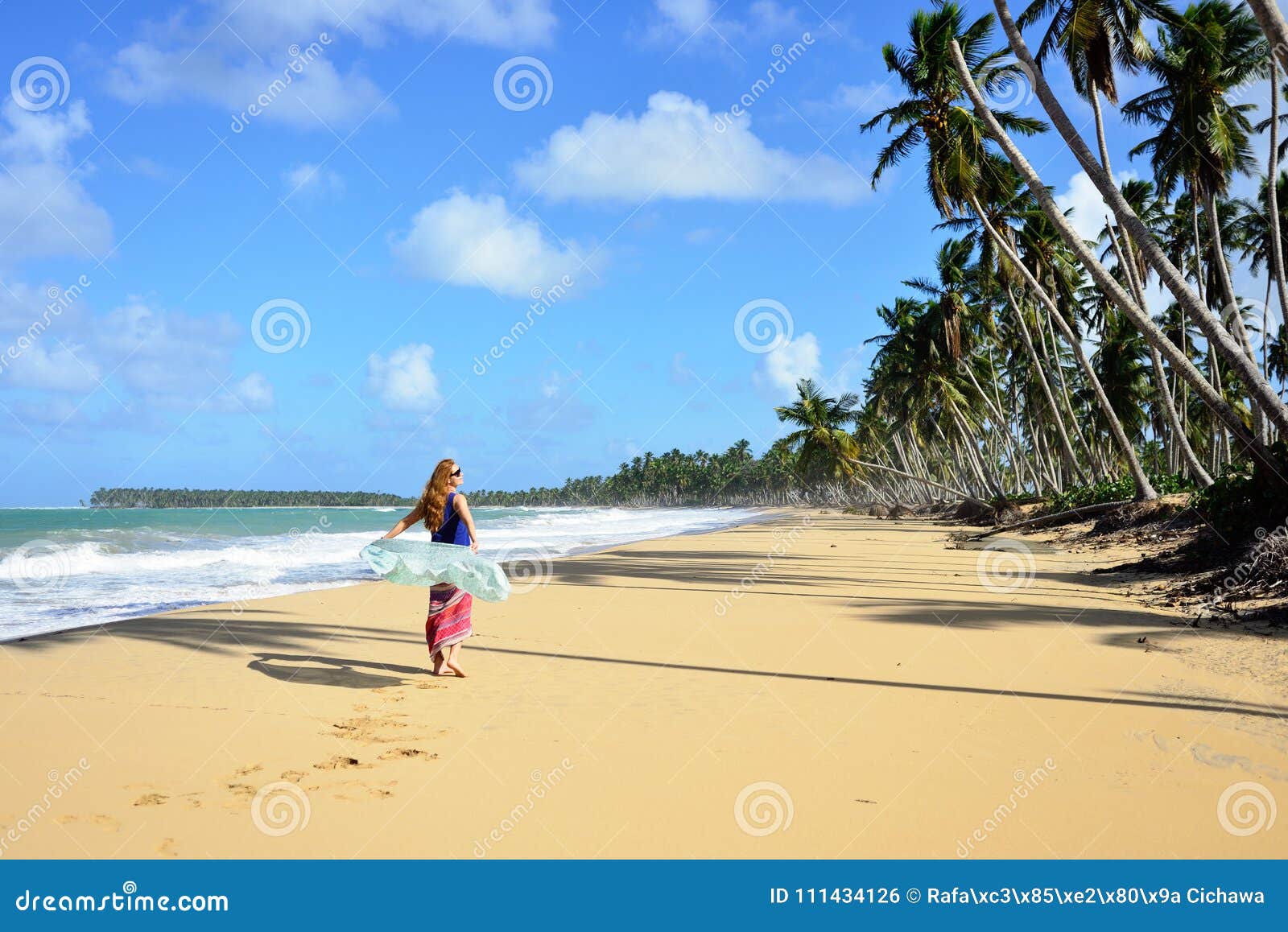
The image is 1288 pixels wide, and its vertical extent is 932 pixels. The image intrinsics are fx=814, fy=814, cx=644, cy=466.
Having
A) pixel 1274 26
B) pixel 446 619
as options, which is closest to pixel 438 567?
pixel 446 619

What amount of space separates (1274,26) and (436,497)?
902 cm

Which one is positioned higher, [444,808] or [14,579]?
[14,579]

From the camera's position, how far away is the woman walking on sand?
637 cm

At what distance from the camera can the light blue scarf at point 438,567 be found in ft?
20.7

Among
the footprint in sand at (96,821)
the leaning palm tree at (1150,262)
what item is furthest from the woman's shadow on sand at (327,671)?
the leaning palm tree at (1150,262)

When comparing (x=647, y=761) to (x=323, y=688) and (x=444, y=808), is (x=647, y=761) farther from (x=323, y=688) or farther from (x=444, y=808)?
(x=323, y=688)

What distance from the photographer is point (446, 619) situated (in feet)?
20.9

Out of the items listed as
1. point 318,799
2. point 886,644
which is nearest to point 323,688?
point 318,799

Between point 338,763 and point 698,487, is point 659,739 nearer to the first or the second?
point 338,763

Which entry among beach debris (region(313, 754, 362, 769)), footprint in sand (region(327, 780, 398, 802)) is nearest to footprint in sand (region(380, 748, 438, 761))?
beach debris (region(313, 754, 362, 769))

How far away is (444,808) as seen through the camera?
3752 millimetres

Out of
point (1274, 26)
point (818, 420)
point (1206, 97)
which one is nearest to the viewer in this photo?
point (1274, 26)

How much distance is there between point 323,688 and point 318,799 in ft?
7.78

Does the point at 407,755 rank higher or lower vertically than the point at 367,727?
lower
